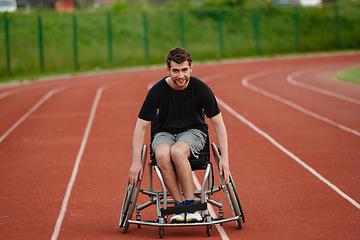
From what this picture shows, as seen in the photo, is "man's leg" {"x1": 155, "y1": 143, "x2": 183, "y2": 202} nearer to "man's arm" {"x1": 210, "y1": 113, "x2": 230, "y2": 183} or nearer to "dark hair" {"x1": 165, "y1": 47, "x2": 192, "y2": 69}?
"man's arm" {"x1": 210, "y1": 113, "x2": 230, "y2": 183}

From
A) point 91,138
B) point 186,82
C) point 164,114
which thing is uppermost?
point 186,82

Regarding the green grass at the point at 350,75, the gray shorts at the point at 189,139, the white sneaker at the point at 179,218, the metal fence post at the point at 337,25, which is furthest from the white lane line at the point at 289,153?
the metal fence post at the point at 337,25

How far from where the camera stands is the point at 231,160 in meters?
7.30

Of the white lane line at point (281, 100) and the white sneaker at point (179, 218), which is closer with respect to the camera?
the white sneaker at point (179, 218)

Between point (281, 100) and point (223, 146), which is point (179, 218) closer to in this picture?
point (223, 146)

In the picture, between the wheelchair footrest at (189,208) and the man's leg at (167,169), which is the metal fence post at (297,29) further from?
the wheelchair footrest at (189,208)

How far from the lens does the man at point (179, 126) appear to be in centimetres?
422

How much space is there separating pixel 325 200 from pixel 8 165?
4303mm

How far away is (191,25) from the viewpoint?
1159 inches

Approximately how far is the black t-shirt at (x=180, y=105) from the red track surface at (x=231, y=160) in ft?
2.96

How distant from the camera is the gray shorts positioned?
4.37 metres

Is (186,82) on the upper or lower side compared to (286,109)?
upper

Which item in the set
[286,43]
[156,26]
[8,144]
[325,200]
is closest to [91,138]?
[8,144]

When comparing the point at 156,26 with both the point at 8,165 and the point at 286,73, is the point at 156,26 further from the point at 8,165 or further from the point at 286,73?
the point at 8,165
